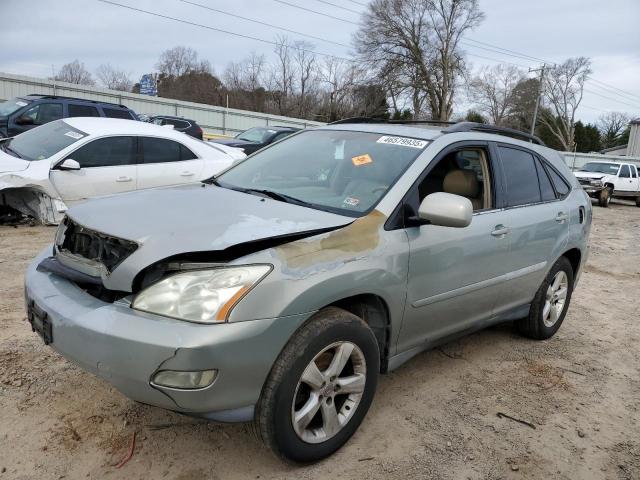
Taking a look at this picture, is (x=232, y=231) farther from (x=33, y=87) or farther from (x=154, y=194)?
(x=33, y=87)

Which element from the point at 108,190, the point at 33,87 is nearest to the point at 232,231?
the point at 108,190

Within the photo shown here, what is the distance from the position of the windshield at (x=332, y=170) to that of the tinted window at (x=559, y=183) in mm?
1692

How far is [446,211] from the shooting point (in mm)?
2744

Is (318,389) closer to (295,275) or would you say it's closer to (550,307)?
(295,275)

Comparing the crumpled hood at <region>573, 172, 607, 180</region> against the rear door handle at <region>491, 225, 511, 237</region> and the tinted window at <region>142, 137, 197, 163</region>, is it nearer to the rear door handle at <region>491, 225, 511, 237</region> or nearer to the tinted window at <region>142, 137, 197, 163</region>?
the tinted window at <region>142, 137, 197, 163</region>

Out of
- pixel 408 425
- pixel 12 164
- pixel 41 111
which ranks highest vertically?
pixel 41 111

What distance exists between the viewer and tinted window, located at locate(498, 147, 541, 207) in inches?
150

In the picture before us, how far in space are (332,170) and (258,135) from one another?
1251 cm

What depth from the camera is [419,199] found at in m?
3.05

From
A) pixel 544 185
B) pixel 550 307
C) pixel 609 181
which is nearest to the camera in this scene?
pixel 544 185

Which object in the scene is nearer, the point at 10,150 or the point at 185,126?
the point at 10,150

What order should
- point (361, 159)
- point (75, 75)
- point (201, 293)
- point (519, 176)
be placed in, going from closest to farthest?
point (201, 293) → point (361, 159) → point (519, 176) → point (75, 75)

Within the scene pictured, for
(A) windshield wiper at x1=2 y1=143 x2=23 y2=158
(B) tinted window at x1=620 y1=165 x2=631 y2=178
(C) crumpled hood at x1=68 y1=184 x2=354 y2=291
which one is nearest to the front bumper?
(C) crumpled hood at x1=68 y1=184 x2=354 y2=291

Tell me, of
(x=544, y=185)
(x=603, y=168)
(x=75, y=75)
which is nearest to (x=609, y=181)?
(x=603, y=168)
